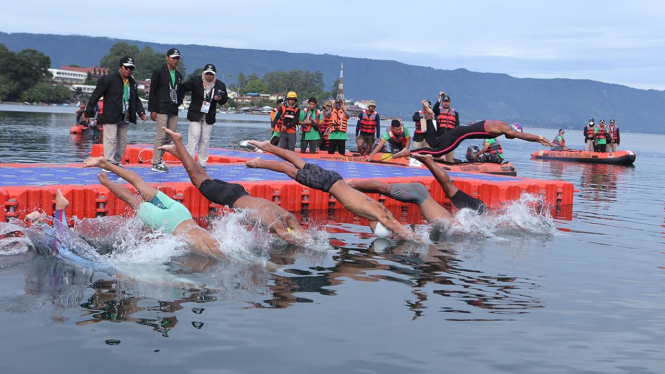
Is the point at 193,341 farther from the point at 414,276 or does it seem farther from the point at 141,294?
the point at 414,276

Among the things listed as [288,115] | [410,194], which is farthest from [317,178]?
[288,115]

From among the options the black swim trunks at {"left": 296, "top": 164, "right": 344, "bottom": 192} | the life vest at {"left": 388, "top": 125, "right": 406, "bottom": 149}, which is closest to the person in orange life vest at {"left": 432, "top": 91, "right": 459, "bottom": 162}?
the life vest at {"left": 388, "top": 125, "right": 406, "bottom": 149}

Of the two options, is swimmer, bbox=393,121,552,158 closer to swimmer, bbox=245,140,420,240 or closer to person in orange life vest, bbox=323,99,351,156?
swimmer, bbox=245,140,420,240

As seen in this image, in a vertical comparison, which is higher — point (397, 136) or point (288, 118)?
point (288, 118)

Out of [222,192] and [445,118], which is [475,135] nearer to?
[222,192]

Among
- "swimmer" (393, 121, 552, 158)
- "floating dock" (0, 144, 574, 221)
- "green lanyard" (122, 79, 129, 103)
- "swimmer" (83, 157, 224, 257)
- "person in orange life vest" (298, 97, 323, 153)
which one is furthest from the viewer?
"person in orange life vest" (298, 97, 323, 153)

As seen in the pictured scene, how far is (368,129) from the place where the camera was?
2405 cm

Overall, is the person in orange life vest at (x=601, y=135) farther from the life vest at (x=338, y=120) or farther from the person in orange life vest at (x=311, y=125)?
the life vest at (x=338, y=120)

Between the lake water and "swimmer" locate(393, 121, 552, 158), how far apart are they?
5.82 feet

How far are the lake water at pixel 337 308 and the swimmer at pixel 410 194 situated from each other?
71 cm

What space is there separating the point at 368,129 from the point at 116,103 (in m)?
11.9

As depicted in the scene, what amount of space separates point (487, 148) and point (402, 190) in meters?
12.0

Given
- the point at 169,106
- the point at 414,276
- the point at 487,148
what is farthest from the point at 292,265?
the point at 487,148

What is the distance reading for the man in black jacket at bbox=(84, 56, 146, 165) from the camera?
43.4 ft
